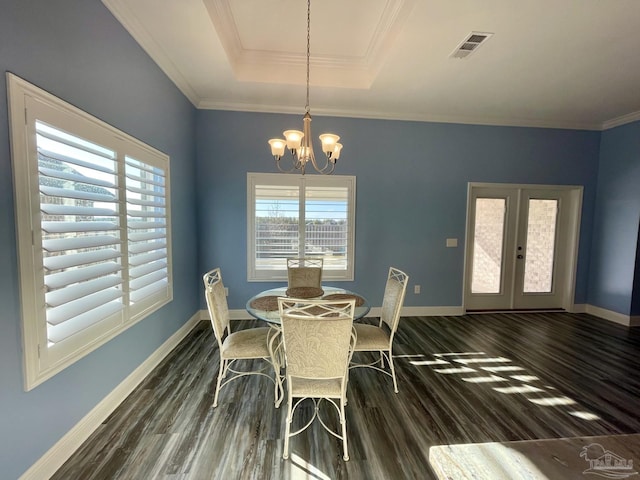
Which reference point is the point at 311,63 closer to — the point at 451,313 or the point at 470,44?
the point at 470,44

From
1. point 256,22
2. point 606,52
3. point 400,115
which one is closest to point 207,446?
point 256,22

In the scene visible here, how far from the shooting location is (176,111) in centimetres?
304

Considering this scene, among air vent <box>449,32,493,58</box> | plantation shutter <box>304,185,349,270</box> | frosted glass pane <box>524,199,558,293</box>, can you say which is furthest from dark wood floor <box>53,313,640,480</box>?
air vent <box>449,32,493,58</box>

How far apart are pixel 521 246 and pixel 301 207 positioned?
3637 mm

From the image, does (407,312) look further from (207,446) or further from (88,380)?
(88,380)

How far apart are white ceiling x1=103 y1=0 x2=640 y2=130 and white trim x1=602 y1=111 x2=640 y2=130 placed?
18 millimetres

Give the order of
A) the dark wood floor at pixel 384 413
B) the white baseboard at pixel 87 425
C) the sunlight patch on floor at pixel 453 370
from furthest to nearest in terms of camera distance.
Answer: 1. the sunlight patch on floor at pixel 453 370
2. the dark wood floor at pixel 384 413
3. the white baseboard at pixel 87 425

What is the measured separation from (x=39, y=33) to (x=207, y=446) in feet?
8.46

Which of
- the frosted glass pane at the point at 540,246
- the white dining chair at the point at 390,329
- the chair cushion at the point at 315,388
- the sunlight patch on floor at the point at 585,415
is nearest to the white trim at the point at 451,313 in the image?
the frosted glass pane at the point at 540,246

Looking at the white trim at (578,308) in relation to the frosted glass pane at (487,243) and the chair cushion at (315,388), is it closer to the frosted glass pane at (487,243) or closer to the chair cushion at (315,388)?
the frosted glass pane at (487,243)

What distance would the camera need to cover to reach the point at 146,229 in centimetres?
241

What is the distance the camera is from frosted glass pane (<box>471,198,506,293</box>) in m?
4.20

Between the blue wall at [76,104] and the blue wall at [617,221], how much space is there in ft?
20.6

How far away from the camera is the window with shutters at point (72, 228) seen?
134cm
